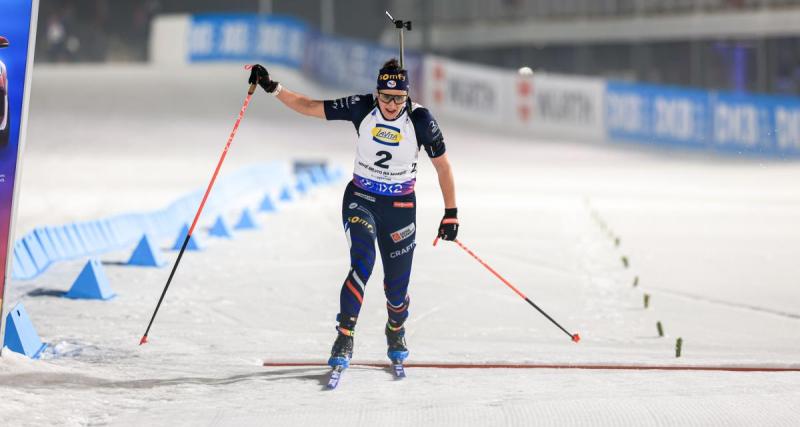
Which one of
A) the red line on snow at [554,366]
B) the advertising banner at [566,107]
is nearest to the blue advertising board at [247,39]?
the advertising banner at [566,107]

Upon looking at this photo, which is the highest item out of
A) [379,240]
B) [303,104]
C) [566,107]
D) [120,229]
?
[303,104]

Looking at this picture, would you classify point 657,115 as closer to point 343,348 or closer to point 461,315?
point 461,315

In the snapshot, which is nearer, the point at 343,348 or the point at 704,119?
the point at 343,348

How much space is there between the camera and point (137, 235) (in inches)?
545

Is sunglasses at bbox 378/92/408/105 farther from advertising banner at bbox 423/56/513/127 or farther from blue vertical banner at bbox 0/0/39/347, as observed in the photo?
advertising banner at bbox 423/56/513/127

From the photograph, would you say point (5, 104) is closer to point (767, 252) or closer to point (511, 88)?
point (767, 252)

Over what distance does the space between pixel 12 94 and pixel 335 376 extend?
2.20 metres

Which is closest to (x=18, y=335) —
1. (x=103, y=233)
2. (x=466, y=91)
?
(x=103, y=233)

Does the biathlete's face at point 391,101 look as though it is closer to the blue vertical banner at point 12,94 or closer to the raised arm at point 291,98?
the raised arm at point 291,98

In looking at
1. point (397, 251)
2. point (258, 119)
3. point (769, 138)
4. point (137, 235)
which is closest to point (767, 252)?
point (137, 235)

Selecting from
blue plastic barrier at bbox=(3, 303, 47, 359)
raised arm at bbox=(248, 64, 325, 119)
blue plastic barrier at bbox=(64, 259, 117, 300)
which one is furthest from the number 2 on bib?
blue plastic barrier at bbox=(64, 259, 117, 300)

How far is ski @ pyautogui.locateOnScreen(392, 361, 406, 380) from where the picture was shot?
6.88m

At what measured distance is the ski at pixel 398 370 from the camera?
22.6 feet

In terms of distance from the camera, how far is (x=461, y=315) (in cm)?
944
